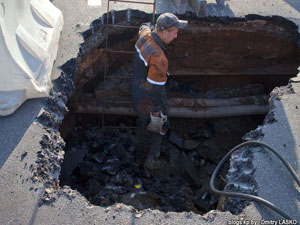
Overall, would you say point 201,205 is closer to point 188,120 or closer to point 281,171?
point 281,171

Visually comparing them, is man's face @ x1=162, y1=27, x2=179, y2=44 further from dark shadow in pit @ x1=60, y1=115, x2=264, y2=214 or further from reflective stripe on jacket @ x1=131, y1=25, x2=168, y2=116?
dark shadow in pit @ x1=60, y1=115, x2=264, y2=214

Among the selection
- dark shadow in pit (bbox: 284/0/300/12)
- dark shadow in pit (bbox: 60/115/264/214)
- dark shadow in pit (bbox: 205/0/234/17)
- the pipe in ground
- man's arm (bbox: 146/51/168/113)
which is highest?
dark shadow in pit (bbox: 284/0/300/12)

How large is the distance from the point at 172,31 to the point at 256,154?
1.76 metres

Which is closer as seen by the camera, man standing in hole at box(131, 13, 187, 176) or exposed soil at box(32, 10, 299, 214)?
man standing in hole at box(131, 13, 187, 176)

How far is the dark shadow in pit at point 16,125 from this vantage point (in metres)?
2.79

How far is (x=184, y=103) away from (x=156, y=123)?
1663mm

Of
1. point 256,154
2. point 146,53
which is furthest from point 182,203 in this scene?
point 146,53

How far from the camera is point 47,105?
334 cm

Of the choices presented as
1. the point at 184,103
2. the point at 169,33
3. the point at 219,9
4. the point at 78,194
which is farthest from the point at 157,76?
the point at 219,9

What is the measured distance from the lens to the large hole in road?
4.28 meters

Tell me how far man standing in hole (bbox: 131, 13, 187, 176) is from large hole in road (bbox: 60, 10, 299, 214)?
397mm

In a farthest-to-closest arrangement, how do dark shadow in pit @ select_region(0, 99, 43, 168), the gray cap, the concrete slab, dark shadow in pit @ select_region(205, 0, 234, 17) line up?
dark shadow in pit @ select_region(205, 0, 234, 17)
the gray cap
dark shadow in pit @ select_region(0, 99, 43, 168)
the concrete slab

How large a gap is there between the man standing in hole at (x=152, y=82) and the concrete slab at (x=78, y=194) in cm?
132

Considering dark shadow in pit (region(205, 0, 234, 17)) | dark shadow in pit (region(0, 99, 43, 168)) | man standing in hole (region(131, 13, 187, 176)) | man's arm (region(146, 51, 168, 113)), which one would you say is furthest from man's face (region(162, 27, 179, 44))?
dark shadow in pit (region(205, 0, 234, 17))
